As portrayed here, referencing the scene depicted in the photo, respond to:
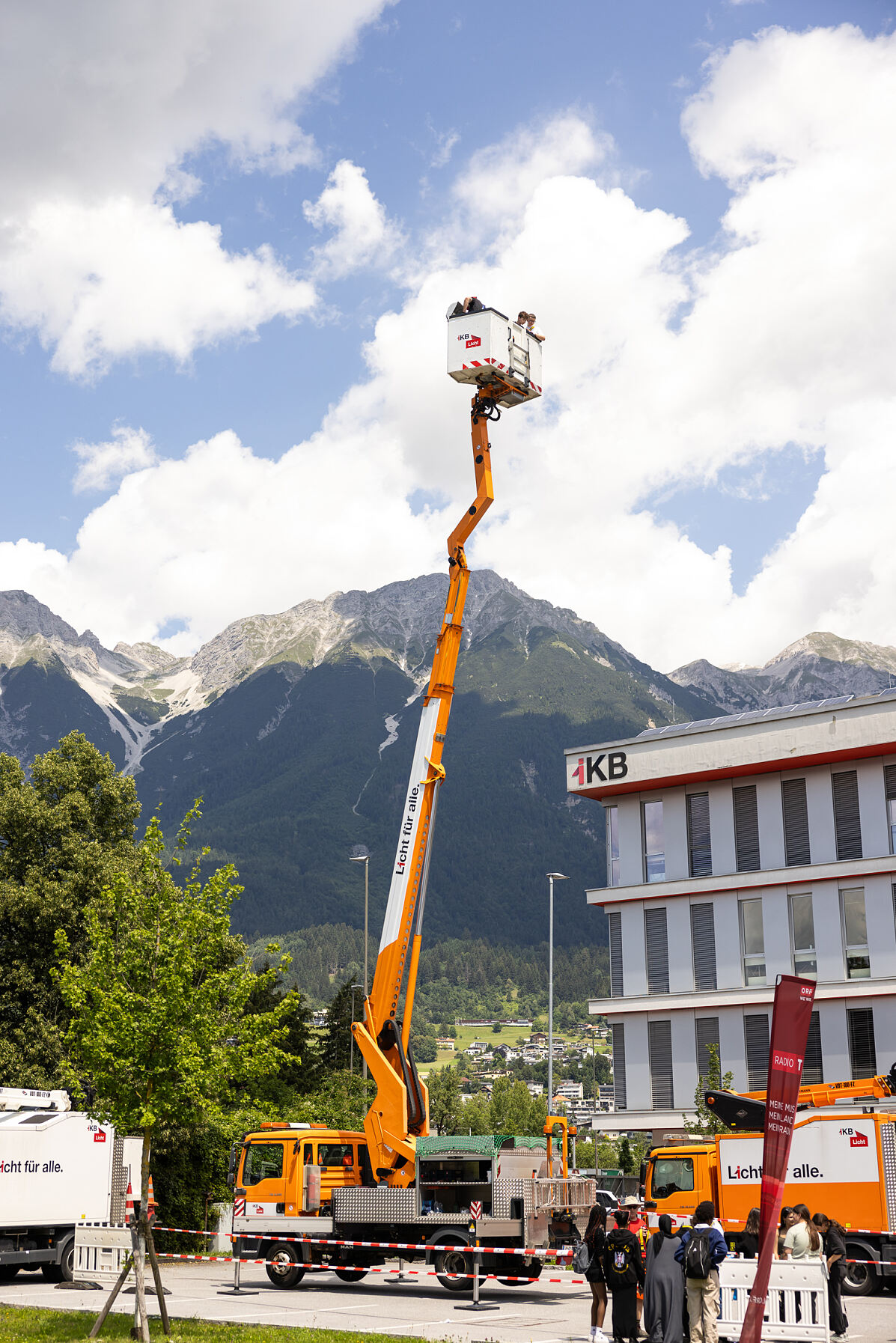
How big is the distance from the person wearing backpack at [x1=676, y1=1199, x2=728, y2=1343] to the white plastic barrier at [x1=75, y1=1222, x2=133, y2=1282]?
14293 mm

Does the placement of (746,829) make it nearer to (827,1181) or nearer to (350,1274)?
(827,1181)

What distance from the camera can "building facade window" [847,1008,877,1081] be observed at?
43.6 meters

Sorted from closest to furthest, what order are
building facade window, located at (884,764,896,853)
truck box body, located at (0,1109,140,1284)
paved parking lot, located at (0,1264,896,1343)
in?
paved parking lot, located at (0,1264,896,1343) < truck box body, located at (0,1109,140,1284) < building facade window, located at (884,764,896,853)

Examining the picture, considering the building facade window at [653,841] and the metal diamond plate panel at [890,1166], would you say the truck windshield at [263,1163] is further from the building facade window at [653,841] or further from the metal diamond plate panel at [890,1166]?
the building facade window at [653,841]

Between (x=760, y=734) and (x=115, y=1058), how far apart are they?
3262cm

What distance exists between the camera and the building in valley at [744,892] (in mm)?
44281

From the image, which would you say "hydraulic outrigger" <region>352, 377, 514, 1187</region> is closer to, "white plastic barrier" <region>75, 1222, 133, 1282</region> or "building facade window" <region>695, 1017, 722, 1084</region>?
"white plastic barrier" <region>75, 1222, 133, 1282</region>

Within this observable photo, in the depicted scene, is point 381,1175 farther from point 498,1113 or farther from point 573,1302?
point 498,1113

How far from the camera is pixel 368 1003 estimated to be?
26.8m

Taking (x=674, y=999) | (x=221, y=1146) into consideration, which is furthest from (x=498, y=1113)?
(x=221, y=1146)

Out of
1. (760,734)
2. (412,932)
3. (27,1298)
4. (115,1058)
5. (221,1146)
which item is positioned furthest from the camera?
(760,734)

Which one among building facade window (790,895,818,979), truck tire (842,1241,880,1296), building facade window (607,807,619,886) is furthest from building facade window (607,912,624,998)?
truck tire (842,1241,880,1296)

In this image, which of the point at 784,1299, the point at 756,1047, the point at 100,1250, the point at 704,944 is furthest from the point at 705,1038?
the point at 784,1299

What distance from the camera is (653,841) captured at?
5031 cm
